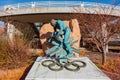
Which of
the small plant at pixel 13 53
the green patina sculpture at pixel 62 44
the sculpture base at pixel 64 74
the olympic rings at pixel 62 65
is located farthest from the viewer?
the small plant at pixel 13 53

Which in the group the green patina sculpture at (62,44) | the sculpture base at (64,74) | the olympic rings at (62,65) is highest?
the green patina sculpture at (62,44)

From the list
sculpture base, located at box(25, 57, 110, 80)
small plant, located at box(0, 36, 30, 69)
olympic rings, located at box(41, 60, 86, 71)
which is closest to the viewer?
sculpture base, located at box(25, 57, 110, 80)

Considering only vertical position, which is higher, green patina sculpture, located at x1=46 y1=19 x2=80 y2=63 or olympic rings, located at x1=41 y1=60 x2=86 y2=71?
green patina sculpture, located at x1=46 y1=19 x2=80 y2=63

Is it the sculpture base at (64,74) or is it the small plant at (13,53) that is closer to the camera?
the sculpture base at (64,74)

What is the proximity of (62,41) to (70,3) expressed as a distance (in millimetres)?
11205

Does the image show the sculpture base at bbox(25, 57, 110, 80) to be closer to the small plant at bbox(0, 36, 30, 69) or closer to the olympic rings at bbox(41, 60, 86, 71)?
the olympic rings at bbox(41, 60, 86, 71)

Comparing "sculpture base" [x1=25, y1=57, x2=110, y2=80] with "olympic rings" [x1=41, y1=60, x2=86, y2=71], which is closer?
"sculpture base" [x1=25, y1=57, x2=110, y2=80]

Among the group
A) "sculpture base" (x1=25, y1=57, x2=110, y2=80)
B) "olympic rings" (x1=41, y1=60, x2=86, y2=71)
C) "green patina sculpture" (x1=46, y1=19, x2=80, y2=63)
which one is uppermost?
"green patina sculpture" (x1=46, y1=19, x2=80, y2=63)

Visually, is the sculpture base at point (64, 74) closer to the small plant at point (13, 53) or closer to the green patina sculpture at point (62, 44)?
the green patina sculpture at point (62, 44)

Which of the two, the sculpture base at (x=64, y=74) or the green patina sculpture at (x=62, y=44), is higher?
the green patina sculpture at (x=62, y=44)

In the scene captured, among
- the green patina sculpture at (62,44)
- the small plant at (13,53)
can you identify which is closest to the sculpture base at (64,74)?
the green patina sculpture at (62,44)

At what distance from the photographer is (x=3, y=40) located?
8180 millimetres

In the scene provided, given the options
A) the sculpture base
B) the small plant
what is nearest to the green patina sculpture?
the sculpture base

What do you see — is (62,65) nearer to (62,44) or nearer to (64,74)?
(64,74)
